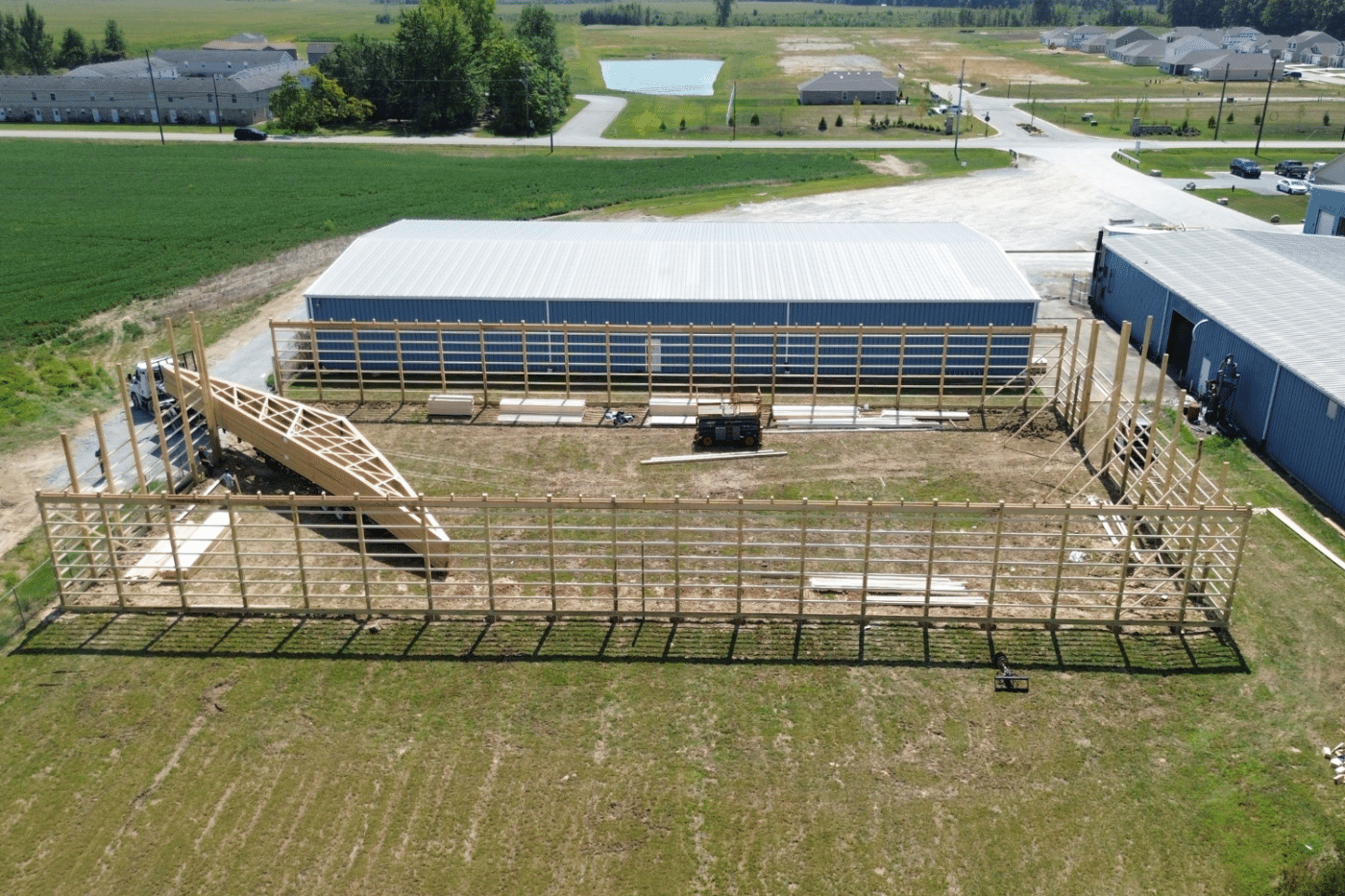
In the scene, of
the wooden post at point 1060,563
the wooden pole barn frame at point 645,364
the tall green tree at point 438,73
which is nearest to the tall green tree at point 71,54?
the tall green tree at point 438,73

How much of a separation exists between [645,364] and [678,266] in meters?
3.96

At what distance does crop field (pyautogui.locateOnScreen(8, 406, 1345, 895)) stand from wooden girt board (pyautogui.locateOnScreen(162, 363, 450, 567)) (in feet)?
9.04

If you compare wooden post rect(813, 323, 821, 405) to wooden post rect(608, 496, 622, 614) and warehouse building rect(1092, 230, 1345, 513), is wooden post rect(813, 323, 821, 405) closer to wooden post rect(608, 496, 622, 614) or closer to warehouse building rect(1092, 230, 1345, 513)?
warehouse building rect(1092, 230, 1345, 513)

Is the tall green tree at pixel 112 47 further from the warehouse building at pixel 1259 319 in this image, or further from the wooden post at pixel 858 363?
the warehouse building at pixel 1259 319

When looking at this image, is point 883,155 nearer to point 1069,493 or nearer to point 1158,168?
point 1158,168

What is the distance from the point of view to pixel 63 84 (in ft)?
320

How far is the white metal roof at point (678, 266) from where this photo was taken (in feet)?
114

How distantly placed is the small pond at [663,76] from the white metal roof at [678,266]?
85.8m

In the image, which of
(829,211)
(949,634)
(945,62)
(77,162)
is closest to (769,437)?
(949,634)

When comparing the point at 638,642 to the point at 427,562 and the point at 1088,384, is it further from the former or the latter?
the point at 1088,384

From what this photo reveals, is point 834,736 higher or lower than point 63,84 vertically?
lower

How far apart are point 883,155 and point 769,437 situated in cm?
5586

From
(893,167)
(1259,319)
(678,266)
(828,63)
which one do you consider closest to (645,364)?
(678,266)

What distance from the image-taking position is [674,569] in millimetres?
21344
